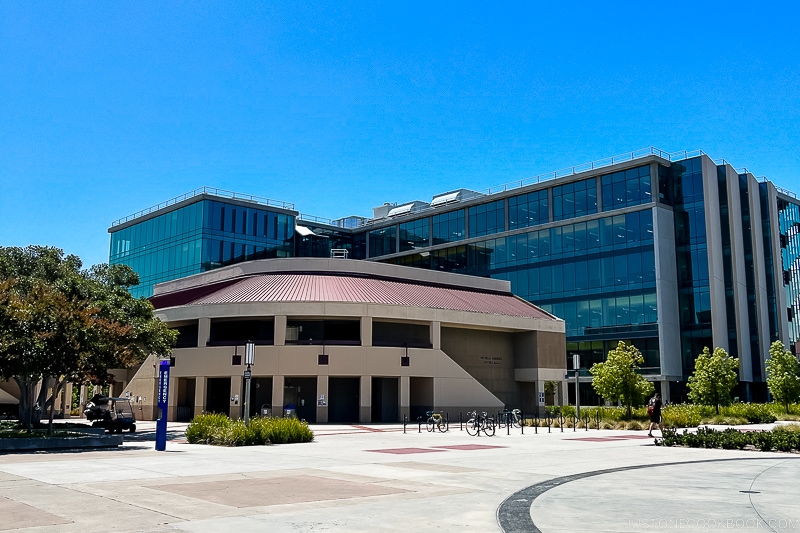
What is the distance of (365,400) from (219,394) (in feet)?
38.3

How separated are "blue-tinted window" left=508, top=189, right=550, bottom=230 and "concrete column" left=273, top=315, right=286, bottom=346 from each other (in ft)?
129

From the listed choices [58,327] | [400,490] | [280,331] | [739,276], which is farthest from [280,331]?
[739,276]

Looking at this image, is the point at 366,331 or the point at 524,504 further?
the point at 366,331

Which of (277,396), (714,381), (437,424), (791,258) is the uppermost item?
(791,258)

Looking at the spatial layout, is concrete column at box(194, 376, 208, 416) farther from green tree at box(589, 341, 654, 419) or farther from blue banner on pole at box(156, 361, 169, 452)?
green tree at box(589, 341, 654, 419)

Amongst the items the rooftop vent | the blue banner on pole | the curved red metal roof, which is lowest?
the blue banner on pole

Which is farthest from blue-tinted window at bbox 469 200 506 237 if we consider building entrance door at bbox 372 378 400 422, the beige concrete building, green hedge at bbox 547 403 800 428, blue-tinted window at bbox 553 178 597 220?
building entrance door at bbox 372 378 400 422

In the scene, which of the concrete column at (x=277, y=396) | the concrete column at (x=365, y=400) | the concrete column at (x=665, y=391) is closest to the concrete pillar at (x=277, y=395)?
the concrete column at (x=277, y=396)

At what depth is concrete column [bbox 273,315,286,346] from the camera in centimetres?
4791

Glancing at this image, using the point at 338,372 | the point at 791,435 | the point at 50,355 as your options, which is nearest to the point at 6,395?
the point at 338,372

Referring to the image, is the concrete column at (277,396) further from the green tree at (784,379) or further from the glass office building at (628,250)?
the green tree at (784,379)

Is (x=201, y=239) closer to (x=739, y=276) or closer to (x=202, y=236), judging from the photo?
(x=202, y=236)

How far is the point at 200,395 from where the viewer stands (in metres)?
49.6

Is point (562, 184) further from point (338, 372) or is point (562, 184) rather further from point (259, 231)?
point (338, 372)
